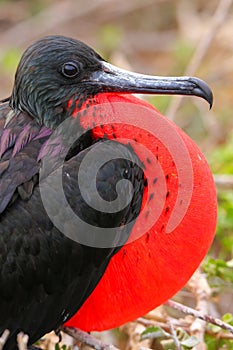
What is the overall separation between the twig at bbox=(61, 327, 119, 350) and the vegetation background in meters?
0.19

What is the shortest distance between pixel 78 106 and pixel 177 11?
4.24 meters

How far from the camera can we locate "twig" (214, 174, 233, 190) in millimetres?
3895

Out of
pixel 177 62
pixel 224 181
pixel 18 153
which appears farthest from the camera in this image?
pixel 177 62

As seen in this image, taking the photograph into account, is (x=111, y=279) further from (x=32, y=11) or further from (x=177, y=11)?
(x=32, y=11)

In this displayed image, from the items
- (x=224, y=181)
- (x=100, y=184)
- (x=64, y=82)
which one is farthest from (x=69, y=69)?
(x=224, y=181)

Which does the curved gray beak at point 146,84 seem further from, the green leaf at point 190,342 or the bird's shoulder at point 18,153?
the green leaf at point 190,342

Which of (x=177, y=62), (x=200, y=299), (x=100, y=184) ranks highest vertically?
(x=177, y=62)

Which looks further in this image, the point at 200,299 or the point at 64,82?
the point at 200,299

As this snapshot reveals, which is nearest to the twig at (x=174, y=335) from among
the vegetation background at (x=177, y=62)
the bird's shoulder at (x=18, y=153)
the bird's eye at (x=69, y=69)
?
the vegetation background at (x=177, y=62)

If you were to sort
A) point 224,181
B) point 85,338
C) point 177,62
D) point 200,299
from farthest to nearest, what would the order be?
point 177,62
point 224,181
point 200,299
point 85,338

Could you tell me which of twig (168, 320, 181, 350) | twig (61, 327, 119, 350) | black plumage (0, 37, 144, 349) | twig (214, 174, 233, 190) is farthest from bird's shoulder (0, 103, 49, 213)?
twig (214, 174, 233, 190)

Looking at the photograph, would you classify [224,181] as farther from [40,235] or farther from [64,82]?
[40,235]

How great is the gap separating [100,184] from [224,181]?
129cm

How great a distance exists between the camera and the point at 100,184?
2695mm
